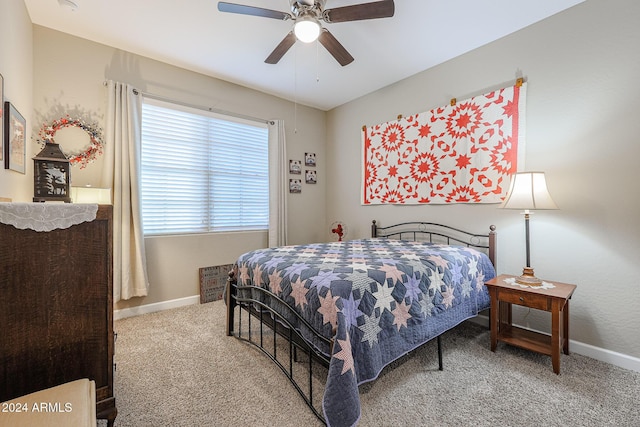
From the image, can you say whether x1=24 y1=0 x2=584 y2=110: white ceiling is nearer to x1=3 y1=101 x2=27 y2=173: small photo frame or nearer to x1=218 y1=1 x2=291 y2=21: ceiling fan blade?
x1=218 y1=1 x2=291 y2=21: ceiling fan blade

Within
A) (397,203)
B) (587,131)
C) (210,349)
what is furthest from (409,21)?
(210,349)

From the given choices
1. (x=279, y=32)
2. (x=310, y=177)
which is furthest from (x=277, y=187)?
(x=279, y=32)

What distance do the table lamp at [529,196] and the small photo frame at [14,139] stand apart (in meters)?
3.62

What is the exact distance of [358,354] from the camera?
1440mm

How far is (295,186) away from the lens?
4.33 metres

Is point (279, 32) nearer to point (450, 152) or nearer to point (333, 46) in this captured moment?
point (333, 46)

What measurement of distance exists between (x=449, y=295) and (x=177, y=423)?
1.88m

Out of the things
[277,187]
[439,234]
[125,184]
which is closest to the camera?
[125,184]

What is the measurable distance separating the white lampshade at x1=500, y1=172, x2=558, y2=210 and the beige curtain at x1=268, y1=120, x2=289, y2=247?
273 cm

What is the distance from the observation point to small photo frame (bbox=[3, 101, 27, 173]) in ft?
6.04

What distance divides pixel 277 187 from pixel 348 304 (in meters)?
2.78

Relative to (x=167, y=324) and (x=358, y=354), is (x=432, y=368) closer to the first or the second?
(x=358, y=354)

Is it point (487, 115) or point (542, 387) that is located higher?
point (487, 115)

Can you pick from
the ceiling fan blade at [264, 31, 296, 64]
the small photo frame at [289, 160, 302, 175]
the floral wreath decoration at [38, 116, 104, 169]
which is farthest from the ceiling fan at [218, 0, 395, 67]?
the small photo frame at [289, 160, 302, 175]
